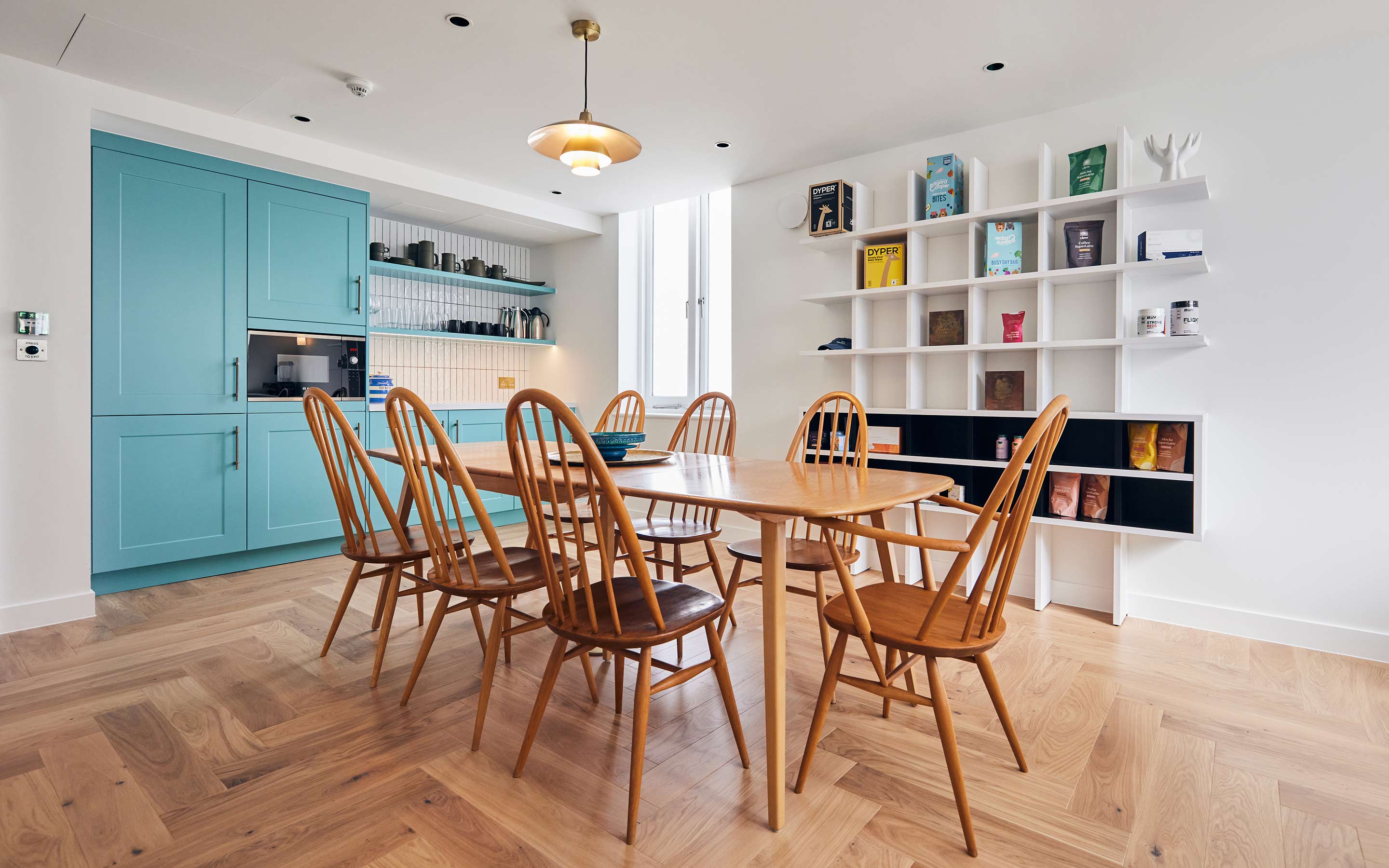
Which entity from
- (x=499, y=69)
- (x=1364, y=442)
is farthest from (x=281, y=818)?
(x=1364, y=442)

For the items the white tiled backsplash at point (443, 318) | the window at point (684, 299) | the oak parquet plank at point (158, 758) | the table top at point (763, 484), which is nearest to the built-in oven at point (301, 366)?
the white tiled backsplash at point (443, 318)

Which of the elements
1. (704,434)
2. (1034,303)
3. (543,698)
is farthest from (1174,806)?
(704,434)

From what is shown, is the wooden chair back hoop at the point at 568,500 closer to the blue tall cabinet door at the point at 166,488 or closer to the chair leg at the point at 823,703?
the chair leg at the point at 823,703

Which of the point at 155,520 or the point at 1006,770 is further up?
the point at 155,520

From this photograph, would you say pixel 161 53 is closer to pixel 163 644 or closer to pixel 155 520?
pixel 155 520

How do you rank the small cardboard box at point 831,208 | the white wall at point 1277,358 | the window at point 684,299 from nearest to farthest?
the white wall at point 1277,358 → the small cardboard box at point 831,208 → the window at point 684,299

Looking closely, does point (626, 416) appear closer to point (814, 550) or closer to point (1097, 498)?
point (814, 550)

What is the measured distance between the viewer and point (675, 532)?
8.57 feet

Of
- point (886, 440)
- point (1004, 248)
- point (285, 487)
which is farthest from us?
point (285, 487)

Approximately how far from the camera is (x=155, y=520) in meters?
3.40

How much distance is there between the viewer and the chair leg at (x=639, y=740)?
1.46 m

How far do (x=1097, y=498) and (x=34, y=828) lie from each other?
3.63 m

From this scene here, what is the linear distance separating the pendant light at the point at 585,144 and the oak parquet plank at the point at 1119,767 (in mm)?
2226

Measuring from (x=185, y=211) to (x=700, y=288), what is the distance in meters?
2.97
